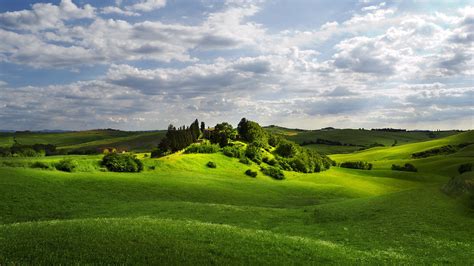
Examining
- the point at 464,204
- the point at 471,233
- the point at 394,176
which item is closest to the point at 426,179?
the point at 394,176

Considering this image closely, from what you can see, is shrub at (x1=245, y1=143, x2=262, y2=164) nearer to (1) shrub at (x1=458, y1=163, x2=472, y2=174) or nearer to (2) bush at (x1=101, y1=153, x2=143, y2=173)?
(2) bush at (x1=101, y1=153, x2=143, y2=173)

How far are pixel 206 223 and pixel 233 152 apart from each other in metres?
76.9

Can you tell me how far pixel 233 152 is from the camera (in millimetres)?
104188

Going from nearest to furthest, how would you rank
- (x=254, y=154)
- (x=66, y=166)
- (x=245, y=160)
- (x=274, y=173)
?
(x=66, y=166) < (x=274, y=173) < (x=245, y=160) < (x=254, y=154)

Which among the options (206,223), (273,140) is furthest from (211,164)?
(206,223)

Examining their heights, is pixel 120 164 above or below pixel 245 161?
above

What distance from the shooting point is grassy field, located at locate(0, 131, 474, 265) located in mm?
17625

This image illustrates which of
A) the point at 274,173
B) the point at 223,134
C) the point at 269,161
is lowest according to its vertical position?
the point at 274,173

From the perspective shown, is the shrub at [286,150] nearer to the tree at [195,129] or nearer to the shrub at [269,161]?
the shrub at [269,161]

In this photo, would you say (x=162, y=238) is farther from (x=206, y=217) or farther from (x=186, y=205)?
(x=186, y=205)

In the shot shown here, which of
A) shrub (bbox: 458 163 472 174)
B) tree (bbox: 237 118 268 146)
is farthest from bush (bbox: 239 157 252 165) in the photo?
shrub (bbox: 458 163 472 174)

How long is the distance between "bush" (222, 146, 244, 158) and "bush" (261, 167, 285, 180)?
8121 millimetres

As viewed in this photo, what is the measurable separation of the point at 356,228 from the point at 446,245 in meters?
7.88

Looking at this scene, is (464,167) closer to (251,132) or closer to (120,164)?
(251,132)
